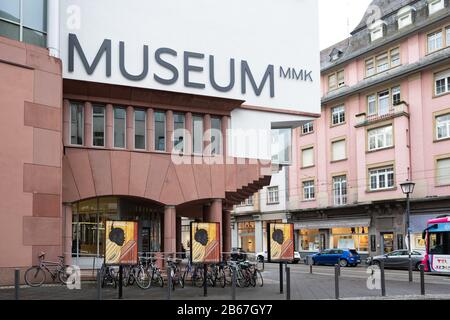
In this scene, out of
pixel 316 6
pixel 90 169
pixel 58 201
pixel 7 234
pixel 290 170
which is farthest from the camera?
pixel 290 170

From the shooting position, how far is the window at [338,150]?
51.8 meters

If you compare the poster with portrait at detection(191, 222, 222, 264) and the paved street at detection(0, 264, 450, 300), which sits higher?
the poster with portrait at detection(191, 222, 222, 264)

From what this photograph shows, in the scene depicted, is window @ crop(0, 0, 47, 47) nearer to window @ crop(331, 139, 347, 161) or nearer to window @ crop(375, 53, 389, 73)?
window @ crop(375, 53, 389, 73)

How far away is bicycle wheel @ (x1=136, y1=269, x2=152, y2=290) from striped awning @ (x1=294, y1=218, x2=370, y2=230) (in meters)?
30.6

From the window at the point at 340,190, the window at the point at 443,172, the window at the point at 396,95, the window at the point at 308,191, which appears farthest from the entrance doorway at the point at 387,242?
the window at the point at 396,95

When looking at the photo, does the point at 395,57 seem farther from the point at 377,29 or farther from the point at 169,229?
the point at 169,229

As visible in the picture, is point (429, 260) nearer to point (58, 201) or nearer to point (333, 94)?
point (58, 201)

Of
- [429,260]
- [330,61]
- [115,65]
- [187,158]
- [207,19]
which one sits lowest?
[429,260]

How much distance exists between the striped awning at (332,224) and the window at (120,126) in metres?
27.6

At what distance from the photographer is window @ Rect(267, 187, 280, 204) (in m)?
60.1

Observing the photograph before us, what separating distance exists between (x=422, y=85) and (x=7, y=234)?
33410mm

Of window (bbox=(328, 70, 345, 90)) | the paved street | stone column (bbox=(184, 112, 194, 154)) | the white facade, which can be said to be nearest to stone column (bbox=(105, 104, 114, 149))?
the white facade

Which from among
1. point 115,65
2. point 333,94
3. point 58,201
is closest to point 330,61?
point 333,94

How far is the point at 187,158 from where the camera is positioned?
25.8 m
